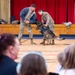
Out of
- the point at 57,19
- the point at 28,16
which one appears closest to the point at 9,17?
the point at 57,19

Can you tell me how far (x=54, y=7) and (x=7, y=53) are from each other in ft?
53.6

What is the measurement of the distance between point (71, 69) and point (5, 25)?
1359cm

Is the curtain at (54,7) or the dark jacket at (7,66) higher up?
the curtain at (54,7)

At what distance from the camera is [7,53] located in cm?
284

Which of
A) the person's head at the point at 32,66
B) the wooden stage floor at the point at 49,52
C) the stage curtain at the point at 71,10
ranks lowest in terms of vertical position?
the wooden stage floor at the point at 49,52

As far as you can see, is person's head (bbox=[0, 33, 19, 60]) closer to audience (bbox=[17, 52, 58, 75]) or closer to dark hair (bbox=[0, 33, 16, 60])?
dark hair (bbox=[0, 33, 16, 60])

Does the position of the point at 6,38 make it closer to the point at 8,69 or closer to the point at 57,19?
the point at 8,69

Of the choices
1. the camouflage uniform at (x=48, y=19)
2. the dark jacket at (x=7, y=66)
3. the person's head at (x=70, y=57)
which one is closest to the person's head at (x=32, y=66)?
the person's head at (x=70, y=57)

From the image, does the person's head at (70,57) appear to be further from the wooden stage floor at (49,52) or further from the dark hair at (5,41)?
the wooden stage floor at (49,52)

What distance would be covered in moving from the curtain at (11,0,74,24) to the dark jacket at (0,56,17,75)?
15.9 metres

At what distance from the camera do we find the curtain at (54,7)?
18631mm

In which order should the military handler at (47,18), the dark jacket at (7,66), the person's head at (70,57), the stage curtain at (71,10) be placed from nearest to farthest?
the person's head at (70,57)
the dark jacket at (7,66)
the military handler at (47,18)
the stage curtain at (71,10)

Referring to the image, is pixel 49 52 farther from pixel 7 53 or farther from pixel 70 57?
pixel 70 57

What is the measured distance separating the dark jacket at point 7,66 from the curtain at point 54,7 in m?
15.9
